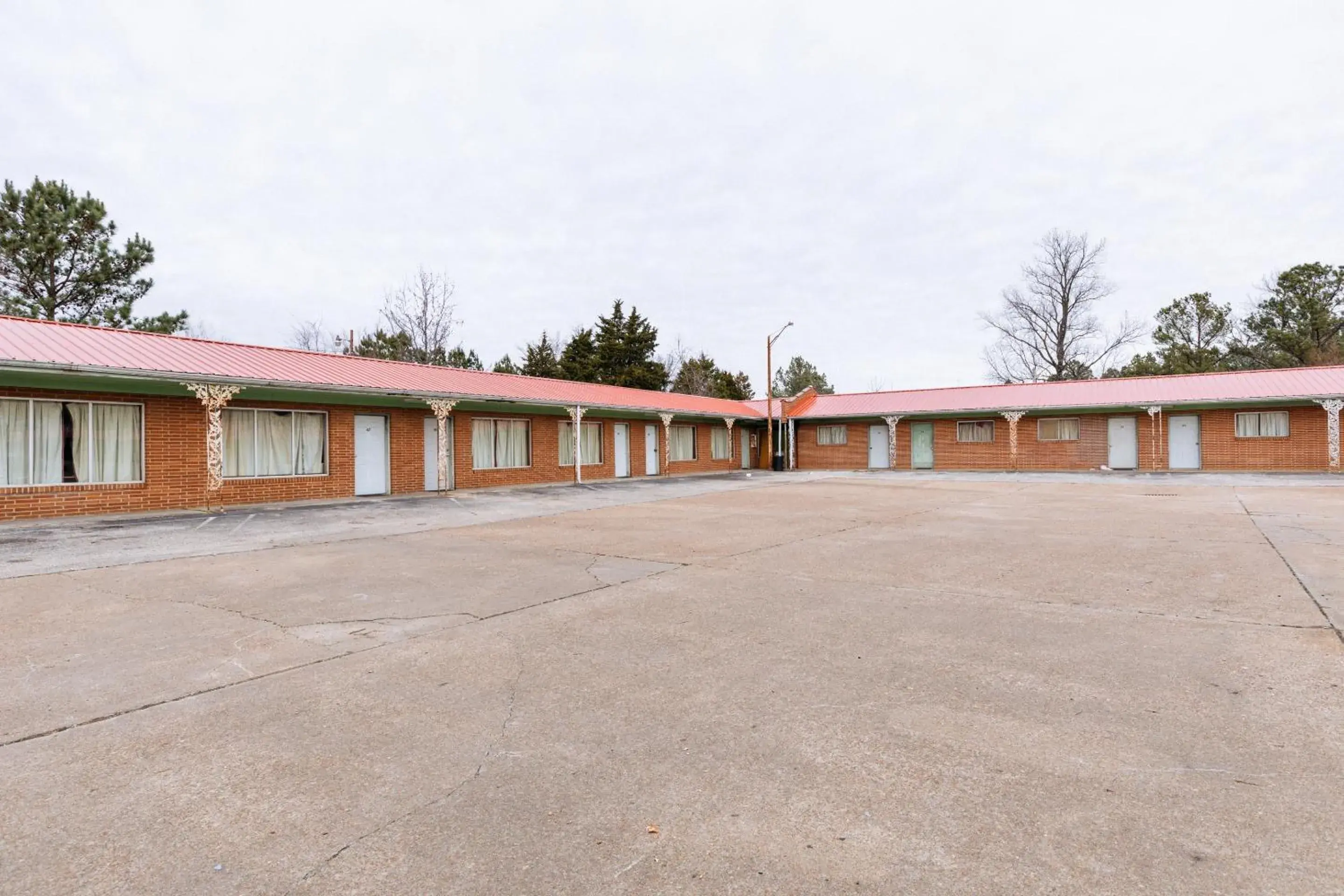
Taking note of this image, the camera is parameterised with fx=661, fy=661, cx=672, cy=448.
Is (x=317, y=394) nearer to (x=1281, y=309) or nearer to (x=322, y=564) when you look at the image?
(x=322, y=564)

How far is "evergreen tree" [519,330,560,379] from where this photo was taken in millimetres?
47969

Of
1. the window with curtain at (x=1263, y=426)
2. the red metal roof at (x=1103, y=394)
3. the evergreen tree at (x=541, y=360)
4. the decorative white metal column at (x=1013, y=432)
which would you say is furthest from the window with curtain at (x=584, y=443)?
the evergreen tree at (x=541, y=360)

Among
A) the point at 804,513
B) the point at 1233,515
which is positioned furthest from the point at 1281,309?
the point at 804,513

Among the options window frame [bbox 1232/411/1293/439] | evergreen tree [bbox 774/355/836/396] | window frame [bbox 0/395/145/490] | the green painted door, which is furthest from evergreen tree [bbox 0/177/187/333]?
evergreen tree [bbox 774/355/836/396]

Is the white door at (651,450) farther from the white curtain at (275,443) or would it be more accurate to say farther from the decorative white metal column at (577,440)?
A: the white curtain at (275,443)

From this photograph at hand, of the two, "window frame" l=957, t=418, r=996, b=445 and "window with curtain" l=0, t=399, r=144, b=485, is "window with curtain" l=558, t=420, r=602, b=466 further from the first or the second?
"window frame" l=957, t=418, r=996, b=445

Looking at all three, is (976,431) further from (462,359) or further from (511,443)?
(462,359)

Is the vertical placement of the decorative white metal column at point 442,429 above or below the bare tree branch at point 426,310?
below

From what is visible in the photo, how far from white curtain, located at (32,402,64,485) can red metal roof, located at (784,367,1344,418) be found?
88.6ft

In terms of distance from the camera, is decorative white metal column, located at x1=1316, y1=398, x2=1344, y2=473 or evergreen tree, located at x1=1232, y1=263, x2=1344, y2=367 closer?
decorative white metal column, located at x1=1316, y1=398, x2=1344, y2=473

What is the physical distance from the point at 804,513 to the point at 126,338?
14.6m

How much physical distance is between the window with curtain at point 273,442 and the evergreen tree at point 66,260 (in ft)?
47.0

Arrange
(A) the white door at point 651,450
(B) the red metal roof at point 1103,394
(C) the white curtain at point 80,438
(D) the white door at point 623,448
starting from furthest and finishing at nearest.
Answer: (A) the white door at point 651,450 < (D) the white door at point 623,448 < (B) the red metal roof at point 1103,394 < (C) the white curtain at point 80,438

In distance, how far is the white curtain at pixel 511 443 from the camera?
2034 centimetres
